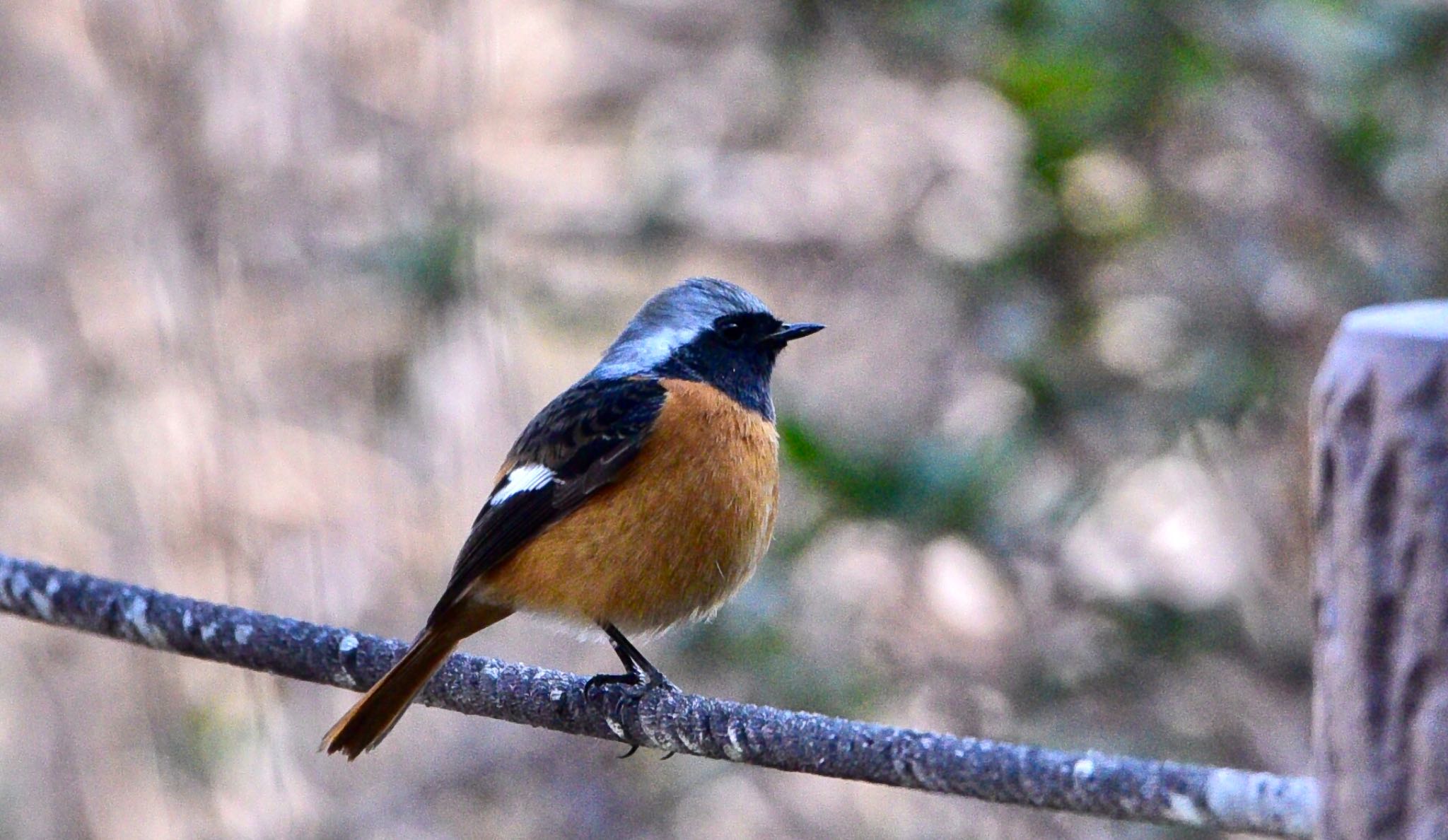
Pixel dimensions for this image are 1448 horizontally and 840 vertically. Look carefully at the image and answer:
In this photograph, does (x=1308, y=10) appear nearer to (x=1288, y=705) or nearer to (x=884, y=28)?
(x=884, y=28)

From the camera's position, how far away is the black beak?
3.71 m

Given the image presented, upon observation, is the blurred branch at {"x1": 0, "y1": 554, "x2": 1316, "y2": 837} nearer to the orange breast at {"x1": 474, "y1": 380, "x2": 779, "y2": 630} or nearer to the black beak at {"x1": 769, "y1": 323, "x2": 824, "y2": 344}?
the orange breast at {"x1": 474, "y1": 380, "x2": 779, "y2": 630}

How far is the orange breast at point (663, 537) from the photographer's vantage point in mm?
3404

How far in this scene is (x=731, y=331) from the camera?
379 centimetres

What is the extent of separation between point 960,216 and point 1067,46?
3.15ft

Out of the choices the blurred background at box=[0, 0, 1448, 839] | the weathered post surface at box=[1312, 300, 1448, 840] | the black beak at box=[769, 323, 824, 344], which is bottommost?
the blurred background at box=[0, 0, 1448, 839]

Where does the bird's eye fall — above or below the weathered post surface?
below

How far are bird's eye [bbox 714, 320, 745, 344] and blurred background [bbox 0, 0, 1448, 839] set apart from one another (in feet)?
2.29

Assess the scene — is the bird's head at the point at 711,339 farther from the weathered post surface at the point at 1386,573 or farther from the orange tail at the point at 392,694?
the weathered post surface at the point at 1386,573

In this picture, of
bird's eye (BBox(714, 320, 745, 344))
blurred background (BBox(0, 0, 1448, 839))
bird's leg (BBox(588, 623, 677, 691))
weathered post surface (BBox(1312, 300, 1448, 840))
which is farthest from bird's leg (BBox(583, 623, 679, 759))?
weathered post surface (BBox(1312, 300, 1448, 840))

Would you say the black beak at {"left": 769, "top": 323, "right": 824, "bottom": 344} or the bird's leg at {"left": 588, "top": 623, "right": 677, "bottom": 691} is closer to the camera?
the bird's leg at {"left": 588, "top": 623, "right": 677, "bottom": 691}

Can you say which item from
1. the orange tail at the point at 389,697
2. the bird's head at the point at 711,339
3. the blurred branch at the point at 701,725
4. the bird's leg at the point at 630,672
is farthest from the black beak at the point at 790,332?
the orange tail at the point at 389,697

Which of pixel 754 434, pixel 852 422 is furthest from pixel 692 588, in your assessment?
pixel 852 422

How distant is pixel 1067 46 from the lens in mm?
4758
